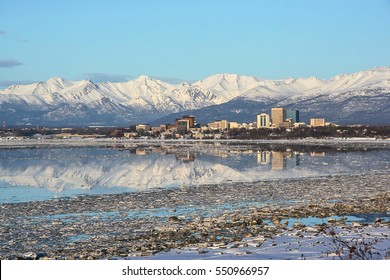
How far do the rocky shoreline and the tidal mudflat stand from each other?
0.06ft

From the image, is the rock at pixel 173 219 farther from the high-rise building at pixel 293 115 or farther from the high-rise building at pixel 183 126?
the high-rise building at pixel 293 115

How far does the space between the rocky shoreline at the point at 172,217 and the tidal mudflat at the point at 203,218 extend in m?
0.02

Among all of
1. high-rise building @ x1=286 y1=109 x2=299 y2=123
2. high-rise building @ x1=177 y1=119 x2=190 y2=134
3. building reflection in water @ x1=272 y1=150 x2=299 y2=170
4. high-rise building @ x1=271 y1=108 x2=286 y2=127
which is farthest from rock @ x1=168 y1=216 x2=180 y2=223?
high-rise building @ x1=286 y1=109 x2=299 y2=123

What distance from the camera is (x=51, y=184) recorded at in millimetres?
21203

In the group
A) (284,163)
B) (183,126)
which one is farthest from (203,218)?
(183,126)

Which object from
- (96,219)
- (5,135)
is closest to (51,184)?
(96,219)

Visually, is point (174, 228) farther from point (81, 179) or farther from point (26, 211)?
point (81, 179)

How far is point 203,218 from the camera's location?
40.2 feet

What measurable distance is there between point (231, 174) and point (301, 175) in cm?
300

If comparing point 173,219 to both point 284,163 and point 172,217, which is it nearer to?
point 172,217

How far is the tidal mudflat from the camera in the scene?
27.8 ft

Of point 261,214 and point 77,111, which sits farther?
point 77,111

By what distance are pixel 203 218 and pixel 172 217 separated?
0.66 metres

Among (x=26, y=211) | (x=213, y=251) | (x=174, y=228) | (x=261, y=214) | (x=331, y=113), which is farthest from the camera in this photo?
(x=331, y=113)
